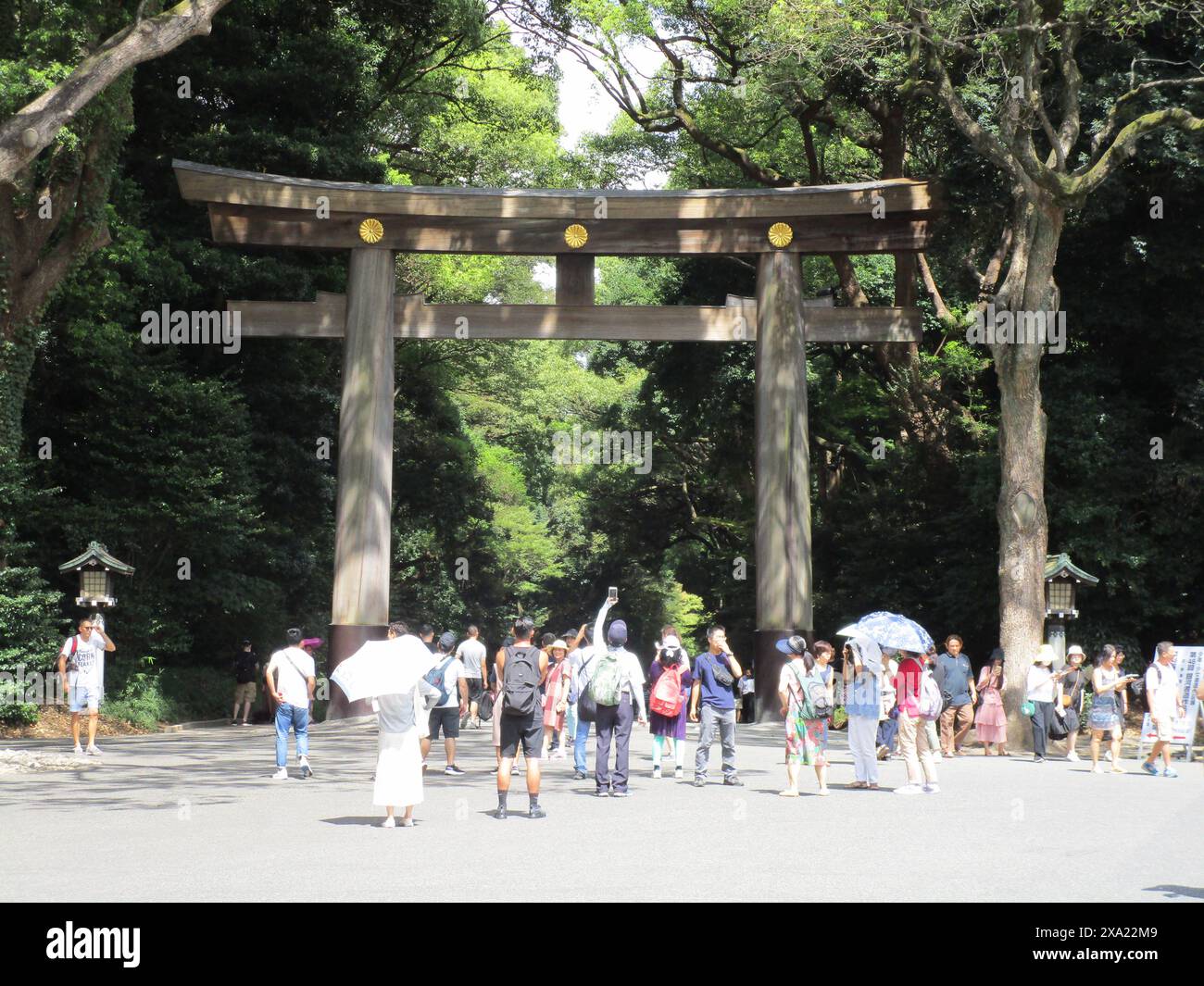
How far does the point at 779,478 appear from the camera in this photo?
72.0 feet

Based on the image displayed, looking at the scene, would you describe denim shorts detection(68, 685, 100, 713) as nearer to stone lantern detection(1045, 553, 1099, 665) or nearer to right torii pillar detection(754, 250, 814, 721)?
right torii pillar detection(754, 250, 814, 721)

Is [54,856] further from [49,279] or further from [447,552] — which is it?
[447,552]

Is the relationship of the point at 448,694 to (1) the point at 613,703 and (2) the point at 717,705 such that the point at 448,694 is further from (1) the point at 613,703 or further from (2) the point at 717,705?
(2) the point at 717,705

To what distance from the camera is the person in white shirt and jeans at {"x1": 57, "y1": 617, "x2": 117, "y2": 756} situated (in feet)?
54.2

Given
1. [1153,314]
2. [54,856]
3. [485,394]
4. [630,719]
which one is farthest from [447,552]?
[54,856]

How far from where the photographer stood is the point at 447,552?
45906 mm

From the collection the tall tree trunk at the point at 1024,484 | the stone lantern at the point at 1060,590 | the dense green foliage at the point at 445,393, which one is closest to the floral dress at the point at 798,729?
the tall tree trunk at the point at 1024,484

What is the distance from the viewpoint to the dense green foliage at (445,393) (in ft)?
74.2

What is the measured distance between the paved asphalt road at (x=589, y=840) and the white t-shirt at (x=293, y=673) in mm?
888

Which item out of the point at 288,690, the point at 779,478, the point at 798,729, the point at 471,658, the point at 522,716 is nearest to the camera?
the point at 522,716

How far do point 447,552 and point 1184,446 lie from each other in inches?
1088

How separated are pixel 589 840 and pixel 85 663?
31.2ft

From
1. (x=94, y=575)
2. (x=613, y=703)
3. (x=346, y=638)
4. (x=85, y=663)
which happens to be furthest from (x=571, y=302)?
(x=613, y=703)

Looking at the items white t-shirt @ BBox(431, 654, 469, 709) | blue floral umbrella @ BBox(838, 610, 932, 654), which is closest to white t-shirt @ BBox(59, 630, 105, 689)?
white t-shirt @ BBox(431, 654, 469, 709)
